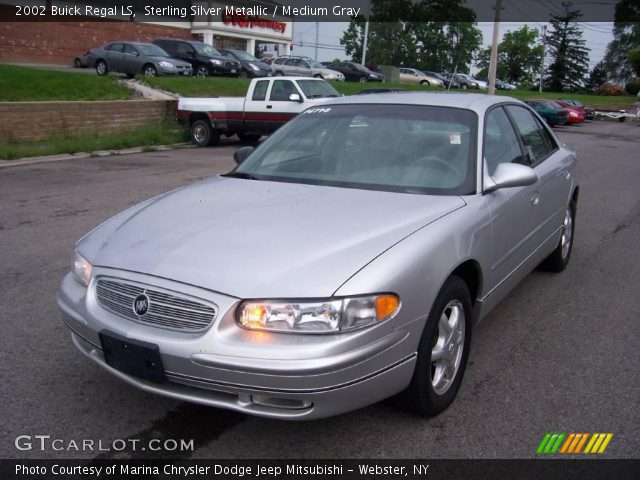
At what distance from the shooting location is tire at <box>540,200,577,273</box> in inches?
218

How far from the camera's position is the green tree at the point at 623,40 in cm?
8119

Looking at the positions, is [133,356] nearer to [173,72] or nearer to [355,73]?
[173,72]

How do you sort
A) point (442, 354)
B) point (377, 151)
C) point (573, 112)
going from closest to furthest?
point (442, 354)
point (377, 151)
point (573, 112)

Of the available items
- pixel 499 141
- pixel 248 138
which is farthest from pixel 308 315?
pixel 248 138

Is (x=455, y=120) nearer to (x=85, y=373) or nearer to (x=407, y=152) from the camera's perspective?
(x=407, y=152)

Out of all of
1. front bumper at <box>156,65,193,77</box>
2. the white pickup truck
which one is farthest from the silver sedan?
front bumper at <box>156,65,193,77</box>

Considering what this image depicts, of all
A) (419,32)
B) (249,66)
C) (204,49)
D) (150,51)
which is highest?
(419,32)

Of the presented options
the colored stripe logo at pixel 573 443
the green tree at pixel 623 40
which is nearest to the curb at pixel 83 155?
the colored stripe logo at pixel 573 443

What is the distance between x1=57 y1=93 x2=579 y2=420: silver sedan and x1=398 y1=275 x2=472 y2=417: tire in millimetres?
11

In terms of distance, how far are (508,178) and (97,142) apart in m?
13.2

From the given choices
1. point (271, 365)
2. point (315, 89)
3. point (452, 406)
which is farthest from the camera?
point (315, 89)

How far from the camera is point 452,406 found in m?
3.32

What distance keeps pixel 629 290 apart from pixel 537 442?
112 inches

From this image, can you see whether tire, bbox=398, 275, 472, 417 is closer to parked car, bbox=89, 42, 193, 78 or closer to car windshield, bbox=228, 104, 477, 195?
car windshield, bbox=228, 104, 477, 195
